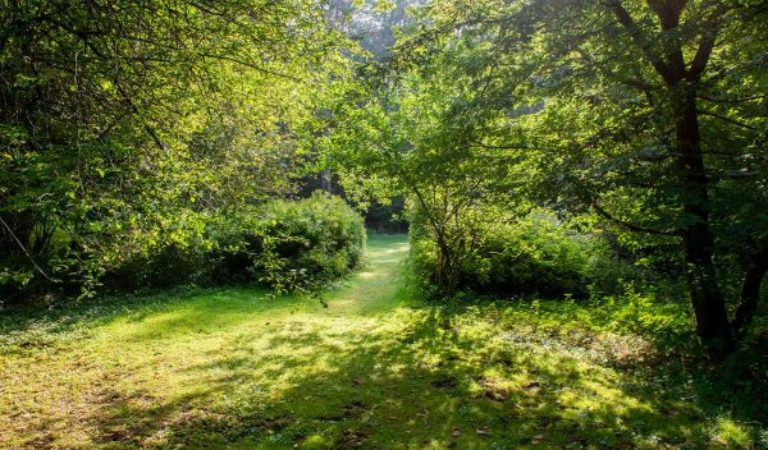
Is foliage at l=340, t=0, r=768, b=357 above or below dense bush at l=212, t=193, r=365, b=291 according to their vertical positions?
above

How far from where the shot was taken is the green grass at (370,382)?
4.96 m

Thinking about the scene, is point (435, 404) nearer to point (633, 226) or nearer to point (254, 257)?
point (633, 226)

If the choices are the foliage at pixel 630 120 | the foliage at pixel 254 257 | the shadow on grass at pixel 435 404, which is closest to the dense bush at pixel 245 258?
the foliage at pixel 254 257

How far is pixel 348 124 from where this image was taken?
856 centimetres

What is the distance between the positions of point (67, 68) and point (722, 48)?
7.95 meters

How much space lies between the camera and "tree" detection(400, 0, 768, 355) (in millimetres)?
5211

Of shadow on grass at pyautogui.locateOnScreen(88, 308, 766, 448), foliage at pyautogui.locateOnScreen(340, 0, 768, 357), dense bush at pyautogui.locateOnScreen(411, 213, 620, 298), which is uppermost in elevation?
foliage at pyautogui.locateOnScreen(340, 0, 768, 357)

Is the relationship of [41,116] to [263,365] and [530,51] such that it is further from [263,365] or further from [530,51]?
[530,51]

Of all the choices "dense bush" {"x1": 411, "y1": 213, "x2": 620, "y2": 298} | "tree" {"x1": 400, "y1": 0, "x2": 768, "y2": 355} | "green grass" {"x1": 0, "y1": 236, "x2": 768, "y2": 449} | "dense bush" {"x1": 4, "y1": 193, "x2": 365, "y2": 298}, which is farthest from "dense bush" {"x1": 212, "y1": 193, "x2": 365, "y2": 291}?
"tree" {"x1": 400, "y1": 0, "x2": 768, "y2": 355}

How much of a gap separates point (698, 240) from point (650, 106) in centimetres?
172

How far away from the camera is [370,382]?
653 cm

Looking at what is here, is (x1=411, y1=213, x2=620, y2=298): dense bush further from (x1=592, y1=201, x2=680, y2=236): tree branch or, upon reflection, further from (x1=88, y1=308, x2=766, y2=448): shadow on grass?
(x1=592, y1=201, x2=680, y2=236): tree branch

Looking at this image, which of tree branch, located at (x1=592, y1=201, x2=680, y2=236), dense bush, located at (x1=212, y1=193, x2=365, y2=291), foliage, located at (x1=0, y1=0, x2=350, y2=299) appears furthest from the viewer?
dense bush, located at (x1=212, y1=193, x2=365, y2=291)

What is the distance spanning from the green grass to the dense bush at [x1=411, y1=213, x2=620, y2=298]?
139 centimetres
